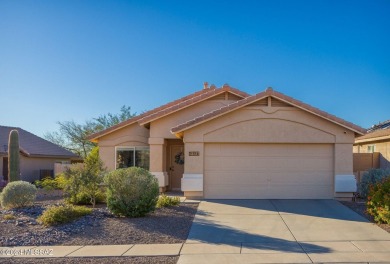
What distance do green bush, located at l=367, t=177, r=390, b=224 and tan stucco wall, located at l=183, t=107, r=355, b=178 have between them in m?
3.69

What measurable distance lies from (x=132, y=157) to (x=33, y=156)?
1257 centimetres

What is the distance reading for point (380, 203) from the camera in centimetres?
1210

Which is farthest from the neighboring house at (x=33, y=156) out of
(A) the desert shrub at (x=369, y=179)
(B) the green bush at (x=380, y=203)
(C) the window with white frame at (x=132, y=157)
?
(B) the green bush at (x=380, y=203)

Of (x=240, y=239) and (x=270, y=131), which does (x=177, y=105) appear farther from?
(x=240, y=239)

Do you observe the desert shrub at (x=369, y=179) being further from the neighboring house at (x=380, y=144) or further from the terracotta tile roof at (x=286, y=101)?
the neighboring house at (x=380, y=144)

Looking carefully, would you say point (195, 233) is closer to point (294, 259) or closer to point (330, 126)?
point (294, 259)

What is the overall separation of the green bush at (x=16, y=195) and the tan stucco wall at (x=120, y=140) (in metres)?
6.37

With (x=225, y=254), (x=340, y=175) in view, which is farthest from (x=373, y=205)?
(x=225, y=254)

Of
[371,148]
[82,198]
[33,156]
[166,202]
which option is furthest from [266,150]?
[33,156]

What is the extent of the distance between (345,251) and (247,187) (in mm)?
7644

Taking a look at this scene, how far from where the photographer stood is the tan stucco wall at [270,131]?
1647 centimetres

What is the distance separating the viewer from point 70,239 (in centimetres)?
1057

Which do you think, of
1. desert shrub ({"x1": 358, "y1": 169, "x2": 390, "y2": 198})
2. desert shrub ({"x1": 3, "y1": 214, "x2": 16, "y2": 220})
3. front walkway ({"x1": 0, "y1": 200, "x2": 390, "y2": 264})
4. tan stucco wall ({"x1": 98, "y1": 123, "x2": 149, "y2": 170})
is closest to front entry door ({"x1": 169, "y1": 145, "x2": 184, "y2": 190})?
tan stucco wall ({"x1": 98, "y1": 123, "x2": 149, "y2": 170})

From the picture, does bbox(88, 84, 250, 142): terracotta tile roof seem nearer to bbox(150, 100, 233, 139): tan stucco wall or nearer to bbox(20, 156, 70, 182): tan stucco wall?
bbox(150, 100, 233, 139): tan stucco wall
